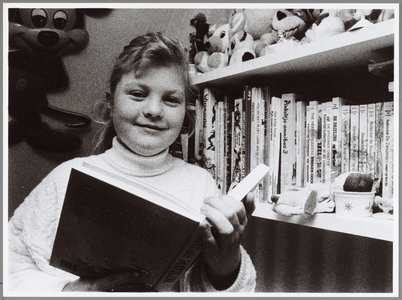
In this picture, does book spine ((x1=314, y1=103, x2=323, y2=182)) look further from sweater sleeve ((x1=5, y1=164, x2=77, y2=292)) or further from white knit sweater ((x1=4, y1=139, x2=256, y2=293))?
sweater sleeve ((x1=5, y1=164, x2=77, y2=292))

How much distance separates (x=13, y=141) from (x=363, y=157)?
733 millimetres

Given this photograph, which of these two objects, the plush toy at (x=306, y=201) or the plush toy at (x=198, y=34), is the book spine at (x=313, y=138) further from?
the plush toy at (x=198, y=34)

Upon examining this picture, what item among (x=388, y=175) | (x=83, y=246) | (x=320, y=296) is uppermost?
(x=388, y=175)

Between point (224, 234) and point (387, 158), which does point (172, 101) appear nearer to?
point (224, 234)

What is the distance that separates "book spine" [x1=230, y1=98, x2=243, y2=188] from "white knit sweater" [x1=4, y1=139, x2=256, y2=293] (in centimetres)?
7

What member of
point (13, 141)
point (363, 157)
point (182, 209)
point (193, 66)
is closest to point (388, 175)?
point (363, 157)

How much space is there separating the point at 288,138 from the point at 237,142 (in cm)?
12

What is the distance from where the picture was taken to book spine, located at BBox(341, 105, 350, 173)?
0.66 metres

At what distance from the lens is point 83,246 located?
0.63 meters

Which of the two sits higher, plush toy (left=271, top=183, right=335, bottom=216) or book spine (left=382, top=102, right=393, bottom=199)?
book spine (left=382, top=102, right=393, bottom=199)

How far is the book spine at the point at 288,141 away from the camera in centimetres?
72

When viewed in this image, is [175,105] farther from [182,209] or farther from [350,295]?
[350,295]

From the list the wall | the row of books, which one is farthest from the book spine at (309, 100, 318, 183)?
the wall

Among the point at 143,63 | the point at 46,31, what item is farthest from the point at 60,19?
the point at 143,63
